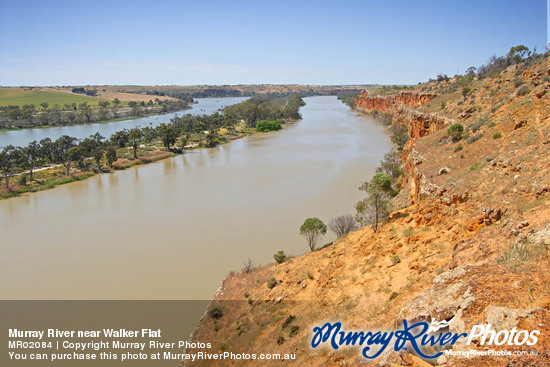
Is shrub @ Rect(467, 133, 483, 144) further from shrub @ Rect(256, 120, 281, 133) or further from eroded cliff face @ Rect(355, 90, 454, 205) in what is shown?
shrub @ Rect(256, 120, 281, 133)

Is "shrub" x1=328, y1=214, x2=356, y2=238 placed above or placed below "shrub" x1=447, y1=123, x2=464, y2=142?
below

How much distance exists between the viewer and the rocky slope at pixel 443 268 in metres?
5.73

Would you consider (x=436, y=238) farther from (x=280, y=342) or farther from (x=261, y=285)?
(x=261, y=285)

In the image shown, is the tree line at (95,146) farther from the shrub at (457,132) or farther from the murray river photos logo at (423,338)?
the shrub at (457,132)

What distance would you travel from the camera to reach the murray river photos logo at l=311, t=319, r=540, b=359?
15.4 feet

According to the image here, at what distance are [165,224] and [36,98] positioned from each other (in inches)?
5977

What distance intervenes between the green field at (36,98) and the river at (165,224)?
113 meters

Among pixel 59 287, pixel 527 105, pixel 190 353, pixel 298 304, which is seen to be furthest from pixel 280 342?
pixel 527 105

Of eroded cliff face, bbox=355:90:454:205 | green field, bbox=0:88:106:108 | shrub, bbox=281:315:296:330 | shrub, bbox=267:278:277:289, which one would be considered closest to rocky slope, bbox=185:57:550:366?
shrub, bbox=281:315:296:330

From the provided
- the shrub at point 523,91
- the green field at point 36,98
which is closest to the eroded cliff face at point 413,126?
the shrub at point 523,91

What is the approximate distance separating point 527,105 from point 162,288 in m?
22.0

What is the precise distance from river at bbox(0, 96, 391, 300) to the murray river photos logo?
11.2 meters

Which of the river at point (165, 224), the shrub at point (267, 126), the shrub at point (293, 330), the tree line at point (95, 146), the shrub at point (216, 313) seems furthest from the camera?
the shrub at point (267, 126)

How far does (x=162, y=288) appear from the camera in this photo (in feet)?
58.0
